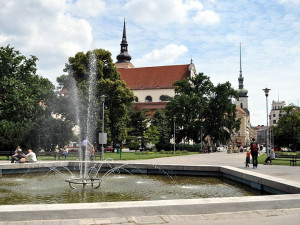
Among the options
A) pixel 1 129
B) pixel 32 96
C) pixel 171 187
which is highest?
pixel 32 96

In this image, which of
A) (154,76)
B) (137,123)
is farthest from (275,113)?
(137,123)

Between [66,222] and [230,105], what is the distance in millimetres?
55475

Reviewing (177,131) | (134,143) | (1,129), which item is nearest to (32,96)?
(1,129)

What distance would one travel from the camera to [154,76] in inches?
3282

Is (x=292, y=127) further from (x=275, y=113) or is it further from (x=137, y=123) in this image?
(x=275, y=113)

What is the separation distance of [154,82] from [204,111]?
81.7 feet

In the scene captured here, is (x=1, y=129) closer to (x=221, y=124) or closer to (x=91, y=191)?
(x=91, y=191)

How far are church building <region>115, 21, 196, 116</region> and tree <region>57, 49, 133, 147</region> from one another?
108ft

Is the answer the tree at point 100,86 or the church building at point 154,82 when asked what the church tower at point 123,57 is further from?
the tree at point 100,86

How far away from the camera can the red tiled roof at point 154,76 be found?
81.1 m

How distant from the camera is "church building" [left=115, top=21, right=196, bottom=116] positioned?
8038 cm

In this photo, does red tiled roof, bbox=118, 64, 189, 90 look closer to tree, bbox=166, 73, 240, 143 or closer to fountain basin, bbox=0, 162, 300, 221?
tree, bbox=166, 73, 240, 143

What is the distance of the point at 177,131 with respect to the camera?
60.1m

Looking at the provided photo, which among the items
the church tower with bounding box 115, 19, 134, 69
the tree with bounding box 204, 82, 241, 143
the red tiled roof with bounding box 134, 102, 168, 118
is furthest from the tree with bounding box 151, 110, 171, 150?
the church tower with bounding box 115, 19, 134, 69
